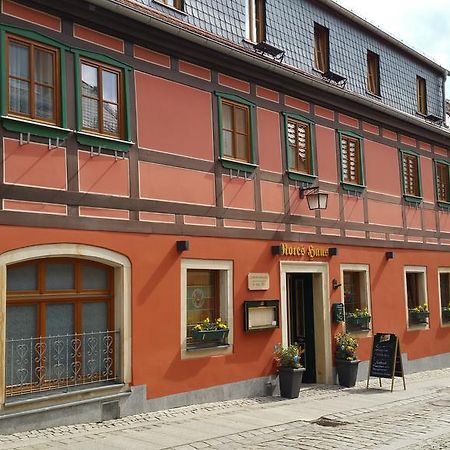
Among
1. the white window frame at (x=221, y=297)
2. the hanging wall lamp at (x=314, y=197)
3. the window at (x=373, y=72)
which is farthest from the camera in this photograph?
the window at (x=373, y=72)

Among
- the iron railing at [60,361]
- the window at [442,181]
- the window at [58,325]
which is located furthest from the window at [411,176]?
the iron railing at [60,361]

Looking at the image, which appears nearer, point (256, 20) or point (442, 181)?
point (256, 20)

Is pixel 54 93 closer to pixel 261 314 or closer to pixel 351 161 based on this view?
pixel 261 314

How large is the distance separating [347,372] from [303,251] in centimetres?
269

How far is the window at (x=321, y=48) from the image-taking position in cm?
1580

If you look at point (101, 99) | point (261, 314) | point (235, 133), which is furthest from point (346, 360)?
point (101, 99)

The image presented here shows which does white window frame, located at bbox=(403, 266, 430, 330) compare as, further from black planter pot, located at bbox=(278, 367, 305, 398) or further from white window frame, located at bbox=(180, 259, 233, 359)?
white window frame, located at bbox=(180, 259, 233, 359)

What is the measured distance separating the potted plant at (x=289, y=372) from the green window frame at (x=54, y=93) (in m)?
5.85

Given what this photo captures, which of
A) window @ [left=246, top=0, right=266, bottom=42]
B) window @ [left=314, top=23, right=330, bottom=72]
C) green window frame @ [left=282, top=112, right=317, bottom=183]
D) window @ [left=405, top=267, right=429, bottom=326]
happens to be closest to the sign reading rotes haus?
green window frame @ [left=282, top=112, right=317, bottom=183]

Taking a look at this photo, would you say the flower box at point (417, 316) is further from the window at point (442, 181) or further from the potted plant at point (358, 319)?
the window at point (442, 181)

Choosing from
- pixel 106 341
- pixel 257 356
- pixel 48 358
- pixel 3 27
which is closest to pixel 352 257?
pixel 257 356

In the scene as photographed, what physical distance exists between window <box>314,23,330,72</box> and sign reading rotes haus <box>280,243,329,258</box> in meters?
4.50

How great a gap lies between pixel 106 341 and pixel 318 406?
3.95m

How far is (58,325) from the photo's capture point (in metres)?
9.55
